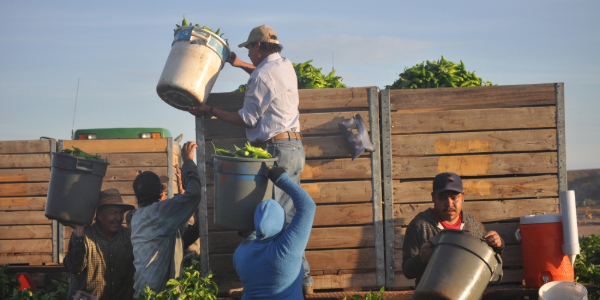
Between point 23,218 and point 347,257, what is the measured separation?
257 inches

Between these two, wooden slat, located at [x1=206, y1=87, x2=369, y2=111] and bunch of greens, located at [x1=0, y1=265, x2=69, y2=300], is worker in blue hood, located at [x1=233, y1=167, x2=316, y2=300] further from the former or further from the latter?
bunch of greens, located at [x1=0, y1=265, x2=69, y2=300]

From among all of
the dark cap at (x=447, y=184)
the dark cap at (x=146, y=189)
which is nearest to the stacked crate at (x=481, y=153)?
the dark cap at (x=447, y=184)

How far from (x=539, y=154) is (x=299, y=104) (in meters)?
2.51

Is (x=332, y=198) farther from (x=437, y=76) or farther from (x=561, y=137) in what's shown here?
(x=561, y=137)

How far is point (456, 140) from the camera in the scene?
549cm

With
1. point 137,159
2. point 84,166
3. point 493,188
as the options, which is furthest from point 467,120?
point 137,159

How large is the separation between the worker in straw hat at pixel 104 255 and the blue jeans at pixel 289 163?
6.17 ft

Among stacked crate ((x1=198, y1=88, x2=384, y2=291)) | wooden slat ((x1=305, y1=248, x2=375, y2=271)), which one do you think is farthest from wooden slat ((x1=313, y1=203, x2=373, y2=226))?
wooden slat ((x1=305, y1=248, x2=375, y2=271))

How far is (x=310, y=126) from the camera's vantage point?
547 cm

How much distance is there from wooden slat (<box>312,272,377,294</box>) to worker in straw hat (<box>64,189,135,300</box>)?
6.65 ft

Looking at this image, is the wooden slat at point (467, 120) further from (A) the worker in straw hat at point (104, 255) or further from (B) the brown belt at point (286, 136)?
(A) the worker in straw hat at point (104, 255)

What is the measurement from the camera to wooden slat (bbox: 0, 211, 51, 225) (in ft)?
30.4

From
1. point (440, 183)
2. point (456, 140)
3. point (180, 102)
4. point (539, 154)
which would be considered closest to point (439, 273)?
point (440, 183)

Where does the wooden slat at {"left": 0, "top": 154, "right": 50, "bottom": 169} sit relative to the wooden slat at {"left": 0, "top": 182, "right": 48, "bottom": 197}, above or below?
above
